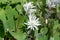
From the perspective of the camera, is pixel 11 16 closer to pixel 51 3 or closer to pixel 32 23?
pixel 32 23

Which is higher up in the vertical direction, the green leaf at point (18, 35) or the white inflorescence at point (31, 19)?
the white inflorescence at point (31, 19)

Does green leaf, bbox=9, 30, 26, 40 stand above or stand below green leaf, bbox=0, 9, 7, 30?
below

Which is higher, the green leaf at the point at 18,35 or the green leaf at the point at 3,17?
the green leaf at the point at 3,17

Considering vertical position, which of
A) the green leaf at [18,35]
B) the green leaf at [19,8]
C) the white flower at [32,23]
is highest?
the green leaf at [19,8]

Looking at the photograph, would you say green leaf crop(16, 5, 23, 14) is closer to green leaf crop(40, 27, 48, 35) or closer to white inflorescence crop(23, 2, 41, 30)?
white inflorescence crop(23, 2, 41, 30)

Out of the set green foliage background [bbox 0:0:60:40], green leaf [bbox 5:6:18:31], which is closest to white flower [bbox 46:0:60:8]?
green foliage background [bbox 0:0:60:40]

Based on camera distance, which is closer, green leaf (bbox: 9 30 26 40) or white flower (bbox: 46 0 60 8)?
green leaf (bbox: 9 30 26 40)

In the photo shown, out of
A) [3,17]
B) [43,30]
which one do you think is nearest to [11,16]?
[3,17]

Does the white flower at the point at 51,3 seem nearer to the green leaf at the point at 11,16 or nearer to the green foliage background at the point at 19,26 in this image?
the green foliage background at the point at 19,26

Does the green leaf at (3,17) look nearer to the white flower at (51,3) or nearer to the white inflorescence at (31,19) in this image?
the white inflorescence at (31,19)

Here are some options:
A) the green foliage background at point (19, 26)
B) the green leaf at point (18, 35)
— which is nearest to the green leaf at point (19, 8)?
the green foliage background at point (19, 26)

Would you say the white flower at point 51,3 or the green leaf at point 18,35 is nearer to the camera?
the green leaf at point 18,35
